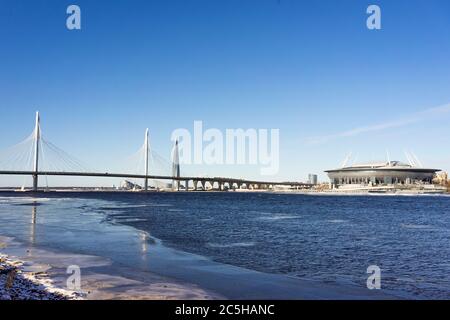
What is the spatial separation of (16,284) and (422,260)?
16925 millimetres

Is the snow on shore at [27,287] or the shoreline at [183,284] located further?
the shoreline at [183,284]

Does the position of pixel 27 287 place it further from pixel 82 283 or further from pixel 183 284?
pixel 183 284

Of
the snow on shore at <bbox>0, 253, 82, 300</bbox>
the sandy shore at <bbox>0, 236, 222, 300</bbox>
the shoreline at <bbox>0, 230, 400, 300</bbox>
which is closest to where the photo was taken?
the snow on shore at <bbox>0, 253, 82, 300</bbox>

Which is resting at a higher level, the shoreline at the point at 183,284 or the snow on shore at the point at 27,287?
the snow on shore at the point at 27,287

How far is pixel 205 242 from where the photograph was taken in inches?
1022

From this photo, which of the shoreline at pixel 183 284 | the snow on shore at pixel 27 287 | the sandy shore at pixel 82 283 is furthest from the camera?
the shoreline at pixel 183 284

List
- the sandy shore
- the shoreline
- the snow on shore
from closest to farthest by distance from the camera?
the snow on shore, the sandy shore, the shoreline

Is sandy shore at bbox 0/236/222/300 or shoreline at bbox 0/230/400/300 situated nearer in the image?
sandy shore at bbox 0/236/222/300

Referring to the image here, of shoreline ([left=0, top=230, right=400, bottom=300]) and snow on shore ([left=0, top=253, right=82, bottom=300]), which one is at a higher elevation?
snow on shore ([left=0, top=253, right=82, bottom=300])

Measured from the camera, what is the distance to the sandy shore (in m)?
11.7

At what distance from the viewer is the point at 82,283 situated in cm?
1363

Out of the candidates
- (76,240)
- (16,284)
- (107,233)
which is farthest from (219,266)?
(107,233)

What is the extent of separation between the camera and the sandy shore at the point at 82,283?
11.7 metres
